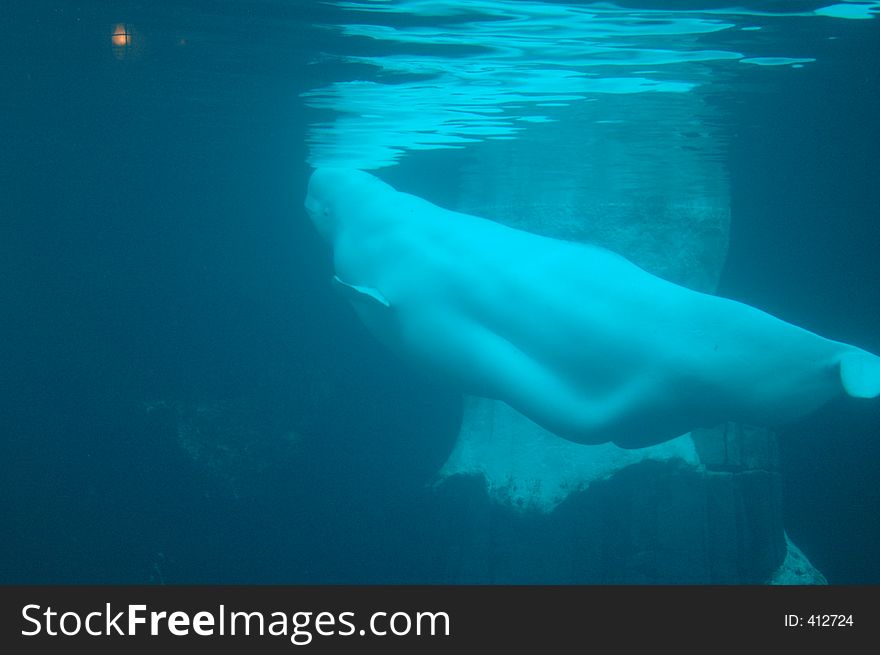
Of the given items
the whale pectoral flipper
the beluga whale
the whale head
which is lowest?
the beluga whale

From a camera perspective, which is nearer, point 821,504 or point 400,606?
point 400,606

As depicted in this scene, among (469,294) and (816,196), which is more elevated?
(816,196)

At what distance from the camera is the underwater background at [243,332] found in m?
10.6

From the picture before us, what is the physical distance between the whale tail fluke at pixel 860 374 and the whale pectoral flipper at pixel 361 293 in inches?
164

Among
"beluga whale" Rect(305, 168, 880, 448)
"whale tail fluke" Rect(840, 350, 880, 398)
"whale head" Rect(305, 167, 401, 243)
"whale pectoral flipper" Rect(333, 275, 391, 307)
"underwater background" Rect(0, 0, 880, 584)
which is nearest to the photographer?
"whale tail fluke" Rect(840, 350, 880, 398)

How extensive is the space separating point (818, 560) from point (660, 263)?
19.4ft

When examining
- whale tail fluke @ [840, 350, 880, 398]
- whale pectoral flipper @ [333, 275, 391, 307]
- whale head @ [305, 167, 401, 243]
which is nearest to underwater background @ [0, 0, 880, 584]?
whale head @ [305, 167, 401, 243]

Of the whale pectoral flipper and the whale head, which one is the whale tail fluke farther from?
the whale head

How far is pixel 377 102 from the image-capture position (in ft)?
36.2

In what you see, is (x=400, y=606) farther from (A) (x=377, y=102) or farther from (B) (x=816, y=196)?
(B) (x=816, y=196)

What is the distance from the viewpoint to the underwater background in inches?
418

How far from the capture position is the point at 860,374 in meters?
5.03

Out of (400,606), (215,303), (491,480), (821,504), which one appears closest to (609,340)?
(400,606)

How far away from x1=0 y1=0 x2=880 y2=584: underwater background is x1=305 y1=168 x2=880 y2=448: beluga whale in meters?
3.45
